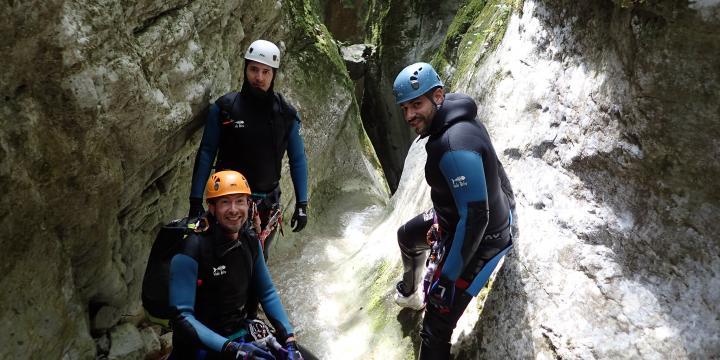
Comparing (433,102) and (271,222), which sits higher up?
(433,102)

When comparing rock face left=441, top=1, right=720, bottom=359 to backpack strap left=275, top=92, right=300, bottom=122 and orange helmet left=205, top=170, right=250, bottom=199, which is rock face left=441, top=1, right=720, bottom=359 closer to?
orange helmet left=205, top=170, right=250, bottom=199

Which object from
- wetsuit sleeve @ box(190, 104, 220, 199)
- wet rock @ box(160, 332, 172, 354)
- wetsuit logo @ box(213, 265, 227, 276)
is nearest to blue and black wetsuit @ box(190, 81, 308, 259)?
wetsuit sleeve @ box(190, 104, 220, 199)

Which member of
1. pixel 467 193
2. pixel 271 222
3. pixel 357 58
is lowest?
pixel 271 222

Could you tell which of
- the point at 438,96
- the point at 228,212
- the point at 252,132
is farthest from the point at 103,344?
the point at 438,96

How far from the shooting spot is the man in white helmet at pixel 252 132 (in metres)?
5.84

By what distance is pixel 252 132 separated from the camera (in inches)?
235

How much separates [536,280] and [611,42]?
91.4 inches

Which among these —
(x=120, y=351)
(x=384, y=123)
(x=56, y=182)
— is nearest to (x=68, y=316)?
(x=120, y=351)

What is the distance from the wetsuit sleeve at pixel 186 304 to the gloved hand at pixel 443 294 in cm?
179

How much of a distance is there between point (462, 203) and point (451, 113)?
0.79 m

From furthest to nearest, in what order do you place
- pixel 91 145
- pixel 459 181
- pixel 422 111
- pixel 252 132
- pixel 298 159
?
1. pixel 298 159
2. pixel 252 132
3. pixel 91 145
4. pixel 422 111
5. pixel 459 181

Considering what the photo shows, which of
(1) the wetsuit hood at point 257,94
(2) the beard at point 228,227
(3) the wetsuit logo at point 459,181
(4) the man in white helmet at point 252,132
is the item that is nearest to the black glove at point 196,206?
(4) the man in white helmet at point 252,132

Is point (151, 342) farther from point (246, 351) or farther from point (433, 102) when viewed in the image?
point (433, 102)

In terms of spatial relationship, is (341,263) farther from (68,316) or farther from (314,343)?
(68,316)
